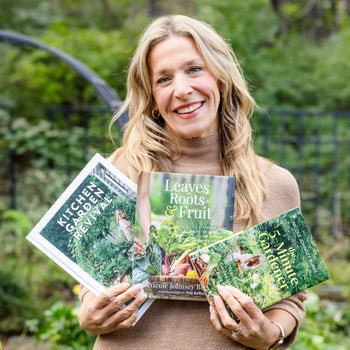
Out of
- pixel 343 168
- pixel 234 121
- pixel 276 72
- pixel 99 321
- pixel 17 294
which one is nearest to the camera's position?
pixel 99 321

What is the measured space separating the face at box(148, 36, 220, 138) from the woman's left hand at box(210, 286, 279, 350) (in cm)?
59

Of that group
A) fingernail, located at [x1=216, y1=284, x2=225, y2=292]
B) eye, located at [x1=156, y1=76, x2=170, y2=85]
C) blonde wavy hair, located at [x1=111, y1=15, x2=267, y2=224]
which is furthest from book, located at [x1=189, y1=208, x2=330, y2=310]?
eye, located at [x1=156, y1=76, x2=170, y2=85]

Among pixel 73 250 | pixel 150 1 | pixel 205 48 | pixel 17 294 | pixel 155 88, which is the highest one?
pixel 150 1

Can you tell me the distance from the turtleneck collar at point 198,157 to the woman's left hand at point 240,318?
1.62ft

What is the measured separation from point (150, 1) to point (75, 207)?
394 inches

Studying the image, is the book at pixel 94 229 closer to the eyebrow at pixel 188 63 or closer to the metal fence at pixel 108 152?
the eyebrow at pixel 188 63

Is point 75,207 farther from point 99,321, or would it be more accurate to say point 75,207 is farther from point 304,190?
point 304,190

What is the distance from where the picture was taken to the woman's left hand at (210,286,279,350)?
1.39 meters

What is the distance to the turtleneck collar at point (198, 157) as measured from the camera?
67.8 inches

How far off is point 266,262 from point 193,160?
494mm

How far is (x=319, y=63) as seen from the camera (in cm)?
840

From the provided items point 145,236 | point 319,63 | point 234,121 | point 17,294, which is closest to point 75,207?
point 145,236

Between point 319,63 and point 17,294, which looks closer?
point 17,294

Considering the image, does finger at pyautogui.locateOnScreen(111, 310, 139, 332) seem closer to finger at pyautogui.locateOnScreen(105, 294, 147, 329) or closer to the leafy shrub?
finger at pyautogui.locateOnScreen(105, 294, 147, 329)
